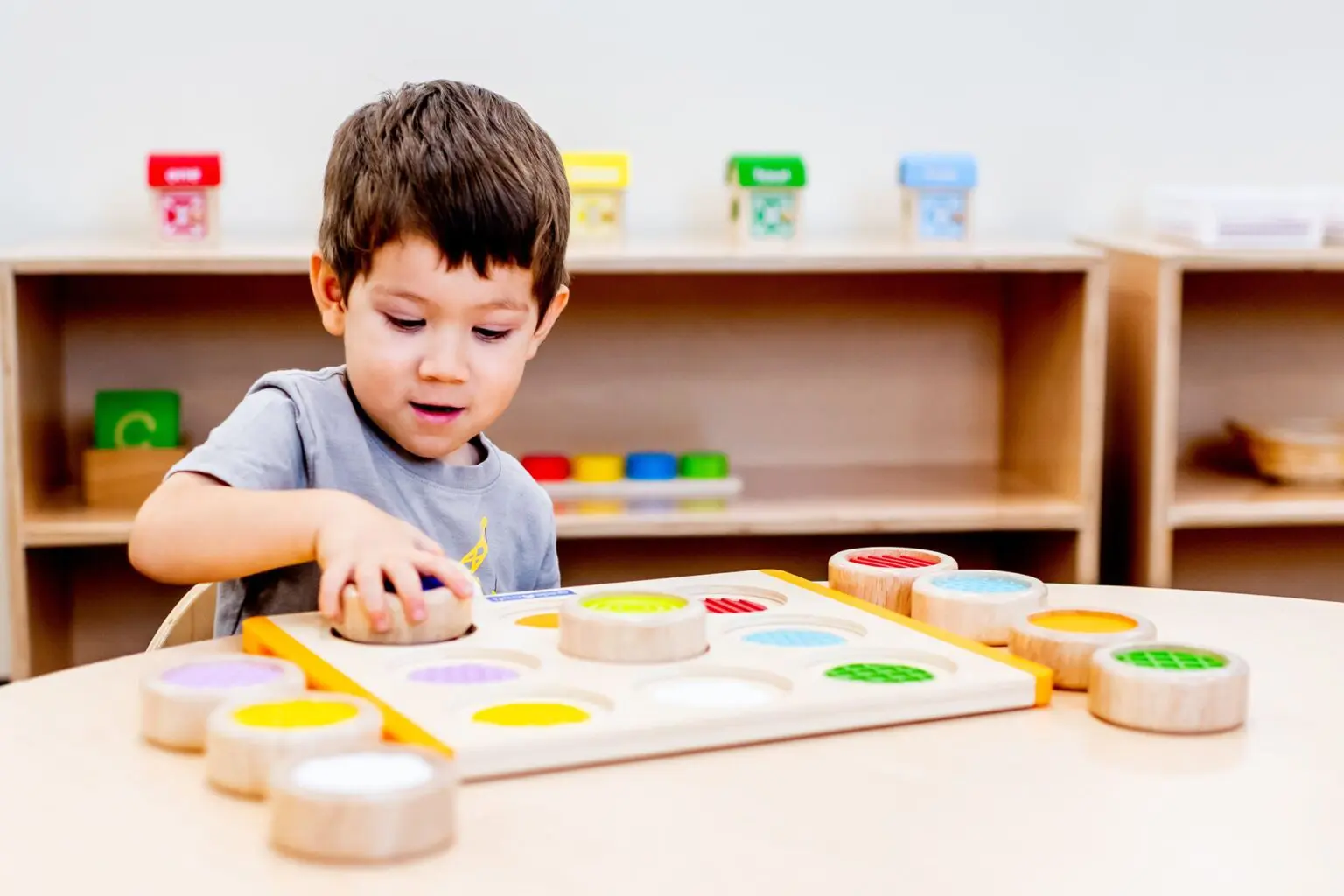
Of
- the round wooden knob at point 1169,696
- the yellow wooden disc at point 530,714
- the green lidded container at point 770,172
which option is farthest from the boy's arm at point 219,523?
the green lidded container at point 770,172

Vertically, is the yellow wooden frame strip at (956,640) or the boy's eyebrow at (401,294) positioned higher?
the boy's eyebrow at (401,294)

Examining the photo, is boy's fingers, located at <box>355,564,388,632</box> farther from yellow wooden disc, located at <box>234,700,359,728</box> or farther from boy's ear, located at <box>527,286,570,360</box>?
boy's ear, located at <box>527,286,570,360</box>

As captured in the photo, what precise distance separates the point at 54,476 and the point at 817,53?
1348mm

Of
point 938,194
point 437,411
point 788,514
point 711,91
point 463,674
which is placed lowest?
point 788,514

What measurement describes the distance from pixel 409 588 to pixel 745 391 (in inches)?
67.1

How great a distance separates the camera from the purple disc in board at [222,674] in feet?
2.54

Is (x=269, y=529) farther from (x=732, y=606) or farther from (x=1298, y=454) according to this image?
(x=1298, y=454)

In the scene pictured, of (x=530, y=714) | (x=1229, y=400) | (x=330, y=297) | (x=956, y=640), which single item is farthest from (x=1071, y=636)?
(x=1229, y=400)

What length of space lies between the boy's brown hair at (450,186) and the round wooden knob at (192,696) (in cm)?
40

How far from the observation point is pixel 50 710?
80 cm

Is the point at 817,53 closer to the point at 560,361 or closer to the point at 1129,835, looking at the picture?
the point at 560,361

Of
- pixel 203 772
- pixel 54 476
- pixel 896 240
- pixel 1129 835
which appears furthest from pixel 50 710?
pixel 896 240

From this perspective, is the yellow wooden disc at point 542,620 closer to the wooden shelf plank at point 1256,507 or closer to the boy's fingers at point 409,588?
the boy's fingers at point 409,588

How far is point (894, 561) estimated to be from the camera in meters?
1.05
